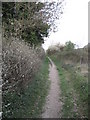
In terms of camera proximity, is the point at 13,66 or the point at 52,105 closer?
the point at 13,66

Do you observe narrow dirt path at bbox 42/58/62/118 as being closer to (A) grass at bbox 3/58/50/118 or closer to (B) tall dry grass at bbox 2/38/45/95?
(A) grass at bbox 3/58/50/118

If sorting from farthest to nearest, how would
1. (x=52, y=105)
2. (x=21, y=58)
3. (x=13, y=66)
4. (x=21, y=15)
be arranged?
(x=21, y=15) < (x=52, y=105) < (x=21, y=58) < (x=13, y=66)

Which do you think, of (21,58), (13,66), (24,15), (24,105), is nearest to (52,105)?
(24,105)

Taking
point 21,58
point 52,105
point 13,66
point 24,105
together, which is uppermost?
point 21,58

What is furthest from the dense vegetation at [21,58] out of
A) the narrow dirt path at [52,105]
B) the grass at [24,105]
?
the narrow dirt path at [52,105]

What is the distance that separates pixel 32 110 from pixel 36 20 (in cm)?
615

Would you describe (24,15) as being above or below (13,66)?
above

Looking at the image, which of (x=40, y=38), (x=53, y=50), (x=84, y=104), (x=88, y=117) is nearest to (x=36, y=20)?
(x=40, y=38)

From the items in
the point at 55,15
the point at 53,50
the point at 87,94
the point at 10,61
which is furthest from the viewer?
the point at 53,50

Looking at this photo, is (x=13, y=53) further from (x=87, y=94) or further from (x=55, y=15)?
(x=55, y=15)

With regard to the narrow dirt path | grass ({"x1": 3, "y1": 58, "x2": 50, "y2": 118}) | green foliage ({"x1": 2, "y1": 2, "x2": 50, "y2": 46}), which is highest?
green foliage ({"x1": 2, "y1": 2, "x2": 50, "y2": 46})

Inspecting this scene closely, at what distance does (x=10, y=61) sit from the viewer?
673 cm

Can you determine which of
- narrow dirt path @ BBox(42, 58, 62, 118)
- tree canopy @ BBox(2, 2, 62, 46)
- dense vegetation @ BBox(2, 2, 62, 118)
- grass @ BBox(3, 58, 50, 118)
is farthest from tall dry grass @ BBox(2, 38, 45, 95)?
tree canopy @ BBox(2, 2, 62, 46)

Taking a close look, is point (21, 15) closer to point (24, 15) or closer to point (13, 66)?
point (24, 15)
